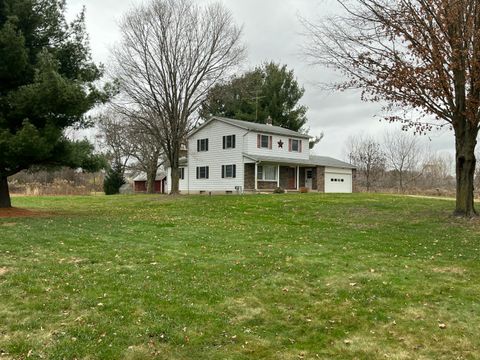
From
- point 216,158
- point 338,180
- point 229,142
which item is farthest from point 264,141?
point 338,180

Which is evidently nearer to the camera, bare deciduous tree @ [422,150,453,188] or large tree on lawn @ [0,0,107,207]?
large tree on lawn @ [0,0,107,207]

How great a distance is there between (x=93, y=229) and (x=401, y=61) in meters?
10.8

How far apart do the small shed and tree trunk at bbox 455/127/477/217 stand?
3636 cm

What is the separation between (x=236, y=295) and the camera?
21.2 ft

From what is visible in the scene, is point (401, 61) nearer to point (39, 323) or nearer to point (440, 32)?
point (440, 32)

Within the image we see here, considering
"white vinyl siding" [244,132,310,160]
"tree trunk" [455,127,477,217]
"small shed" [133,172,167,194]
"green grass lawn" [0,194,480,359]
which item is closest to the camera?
"green grass lawn" [0,194,480,359]

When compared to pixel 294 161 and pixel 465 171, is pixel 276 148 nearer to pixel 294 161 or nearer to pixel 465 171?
pixel 294 161

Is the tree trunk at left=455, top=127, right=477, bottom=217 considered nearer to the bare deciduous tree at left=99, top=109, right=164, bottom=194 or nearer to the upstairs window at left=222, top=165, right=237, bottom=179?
the upstairs window at left=222, top=165, right=237, bottom=179

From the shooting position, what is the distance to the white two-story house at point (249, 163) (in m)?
32.2

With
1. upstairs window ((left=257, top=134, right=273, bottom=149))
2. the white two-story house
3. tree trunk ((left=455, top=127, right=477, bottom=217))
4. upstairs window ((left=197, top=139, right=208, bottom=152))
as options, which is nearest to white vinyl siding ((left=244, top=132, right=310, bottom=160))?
the white two-story house

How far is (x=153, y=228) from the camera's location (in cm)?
1254

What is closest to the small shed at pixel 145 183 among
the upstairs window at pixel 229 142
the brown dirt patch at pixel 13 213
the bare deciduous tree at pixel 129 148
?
the bare deciduous tree at pixel 129 148

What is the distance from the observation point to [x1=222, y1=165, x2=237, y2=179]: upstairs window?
32.5 m

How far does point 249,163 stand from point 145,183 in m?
22.4
